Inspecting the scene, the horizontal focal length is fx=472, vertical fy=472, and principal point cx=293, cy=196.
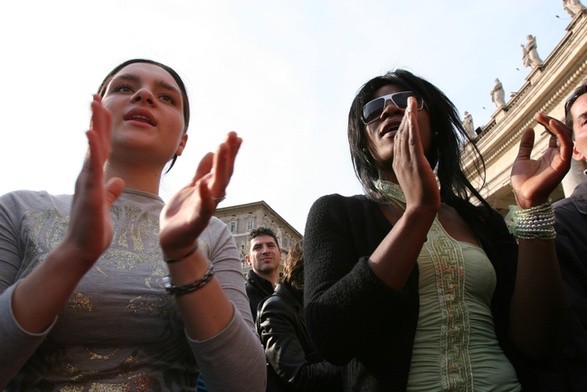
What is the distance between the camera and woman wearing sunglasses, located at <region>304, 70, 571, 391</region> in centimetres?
161

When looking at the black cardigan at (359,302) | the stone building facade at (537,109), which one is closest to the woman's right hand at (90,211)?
the black cardigan at (359,302)

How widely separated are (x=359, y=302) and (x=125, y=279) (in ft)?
2.54

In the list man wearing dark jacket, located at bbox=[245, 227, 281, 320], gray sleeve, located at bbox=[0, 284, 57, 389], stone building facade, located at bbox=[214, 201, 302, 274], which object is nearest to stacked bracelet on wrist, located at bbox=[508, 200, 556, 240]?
gray sleeve, located at bbox=[0, 284, 57, 389]

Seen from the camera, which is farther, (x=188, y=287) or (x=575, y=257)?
(x=575, y=257)

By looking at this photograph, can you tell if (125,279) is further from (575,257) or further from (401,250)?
(575,257)

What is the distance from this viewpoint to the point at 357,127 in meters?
2.44

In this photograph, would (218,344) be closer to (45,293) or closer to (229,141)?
(45,293)

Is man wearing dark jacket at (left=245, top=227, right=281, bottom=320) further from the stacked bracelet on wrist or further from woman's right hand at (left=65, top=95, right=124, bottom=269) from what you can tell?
woman's right hand at (left=65, top=95, right=124, bottom=269)

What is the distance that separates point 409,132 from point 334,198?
480 millimetres

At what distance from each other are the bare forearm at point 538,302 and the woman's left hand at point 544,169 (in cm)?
19

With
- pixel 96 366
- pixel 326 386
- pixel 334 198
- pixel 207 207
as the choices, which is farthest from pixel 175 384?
pixel 326 386

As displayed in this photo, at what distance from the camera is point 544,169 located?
1.96 metres

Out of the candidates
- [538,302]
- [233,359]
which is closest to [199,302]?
[233,359]

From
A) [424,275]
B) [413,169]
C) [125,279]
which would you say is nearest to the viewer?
[125,279]
